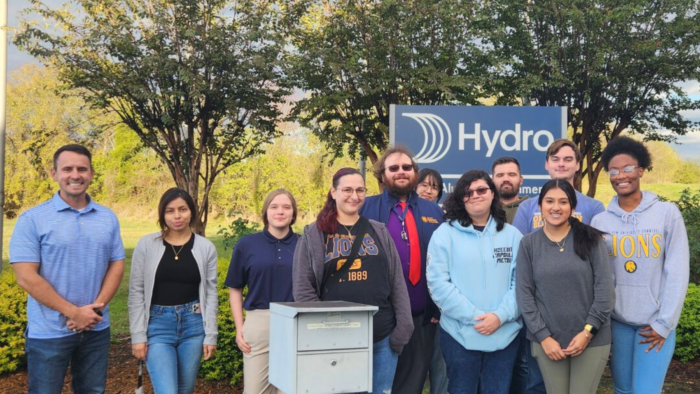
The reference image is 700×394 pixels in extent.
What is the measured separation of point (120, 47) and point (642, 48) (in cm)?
1149

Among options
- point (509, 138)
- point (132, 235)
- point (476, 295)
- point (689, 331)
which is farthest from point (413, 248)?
point (132, 235)

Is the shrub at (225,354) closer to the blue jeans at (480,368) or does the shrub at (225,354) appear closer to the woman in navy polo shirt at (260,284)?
the woman in navy polo shirt at (260,284)

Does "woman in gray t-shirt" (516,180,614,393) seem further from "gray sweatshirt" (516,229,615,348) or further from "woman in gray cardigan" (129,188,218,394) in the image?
"woman in gray cardigan" (129,188,218,394)

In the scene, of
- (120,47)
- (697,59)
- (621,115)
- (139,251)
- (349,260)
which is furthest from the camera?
(621,115)

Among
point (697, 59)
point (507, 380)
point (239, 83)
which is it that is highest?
point (697, 59)

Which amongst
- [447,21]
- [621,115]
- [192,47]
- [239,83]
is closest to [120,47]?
[192,47]

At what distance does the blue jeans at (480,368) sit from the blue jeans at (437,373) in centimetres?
50

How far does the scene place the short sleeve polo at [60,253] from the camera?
320 centimetres

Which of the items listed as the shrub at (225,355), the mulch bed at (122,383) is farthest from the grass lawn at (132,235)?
the shrub at (225,355)

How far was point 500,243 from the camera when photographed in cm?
336


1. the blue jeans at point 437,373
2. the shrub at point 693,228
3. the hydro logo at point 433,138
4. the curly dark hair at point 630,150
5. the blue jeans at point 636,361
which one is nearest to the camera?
the blue jeans at point 636,361

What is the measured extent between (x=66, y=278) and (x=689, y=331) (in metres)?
5.90

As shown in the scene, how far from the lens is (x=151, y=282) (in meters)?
3.52

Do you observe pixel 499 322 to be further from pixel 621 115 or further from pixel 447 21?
pixel 621 115
